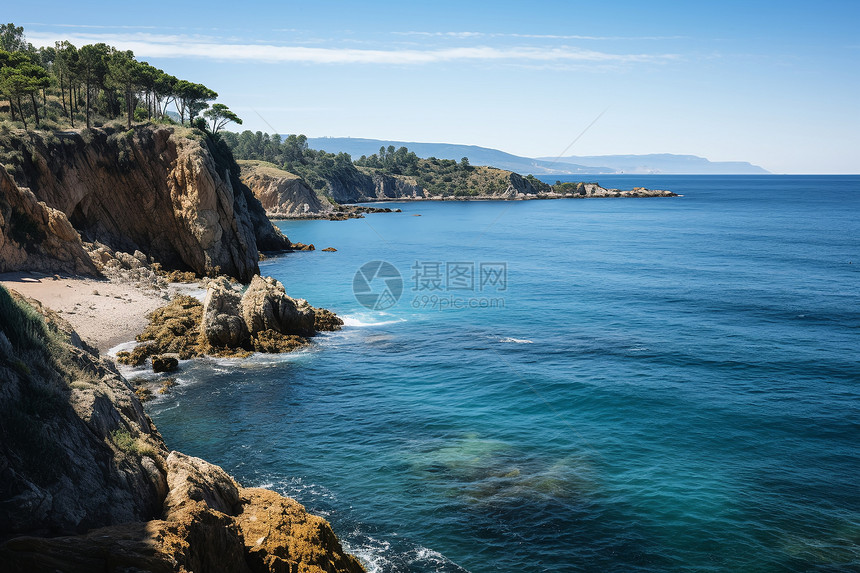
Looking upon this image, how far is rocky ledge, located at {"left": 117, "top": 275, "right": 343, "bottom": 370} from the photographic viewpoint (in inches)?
1475

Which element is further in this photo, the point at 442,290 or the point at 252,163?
the point at 252,163

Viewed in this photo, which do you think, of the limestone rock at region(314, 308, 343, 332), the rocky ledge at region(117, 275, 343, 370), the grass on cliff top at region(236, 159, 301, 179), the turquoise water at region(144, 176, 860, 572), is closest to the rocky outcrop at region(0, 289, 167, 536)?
the turquoise water at region(144, 176, 860, 572)

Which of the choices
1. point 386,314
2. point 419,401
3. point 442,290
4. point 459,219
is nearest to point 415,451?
point 419,401

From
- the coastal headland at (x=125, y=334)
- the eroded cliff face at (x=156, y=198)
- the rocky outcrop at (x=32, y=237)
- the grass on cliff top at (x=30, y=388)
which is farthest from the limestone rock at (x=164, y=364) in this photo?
the eroded cliff face at (x=156, y=198)

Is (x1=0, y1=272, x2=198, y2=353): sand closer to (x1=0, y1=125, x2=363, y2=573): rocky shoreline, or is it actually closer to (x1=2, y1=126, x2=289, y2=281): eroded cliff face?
(x1=0, y1=125, x2=363, y2=573): rocky shoreline

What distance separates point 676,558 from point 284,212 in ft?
431

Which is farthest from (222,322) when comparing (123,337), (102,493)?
(102,493)

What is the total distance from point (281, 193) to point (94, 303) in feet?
335

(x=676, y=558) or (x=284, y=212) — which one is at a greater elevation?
(x=284, y=212)

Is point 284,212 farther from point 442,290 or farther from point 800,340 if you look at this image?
point 800,340

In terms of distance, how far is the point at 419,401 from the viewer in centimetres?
3083

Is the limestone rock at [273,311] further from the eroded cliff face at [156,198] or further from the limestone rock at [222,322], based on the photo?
the eroded cliff face at [156,198]

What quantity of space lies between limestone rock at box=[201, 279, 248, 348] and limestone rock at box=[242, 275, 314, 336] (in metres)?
0.93

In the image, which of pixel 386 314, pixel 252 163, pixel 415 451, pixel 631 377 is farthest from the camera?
pixel 252 163
